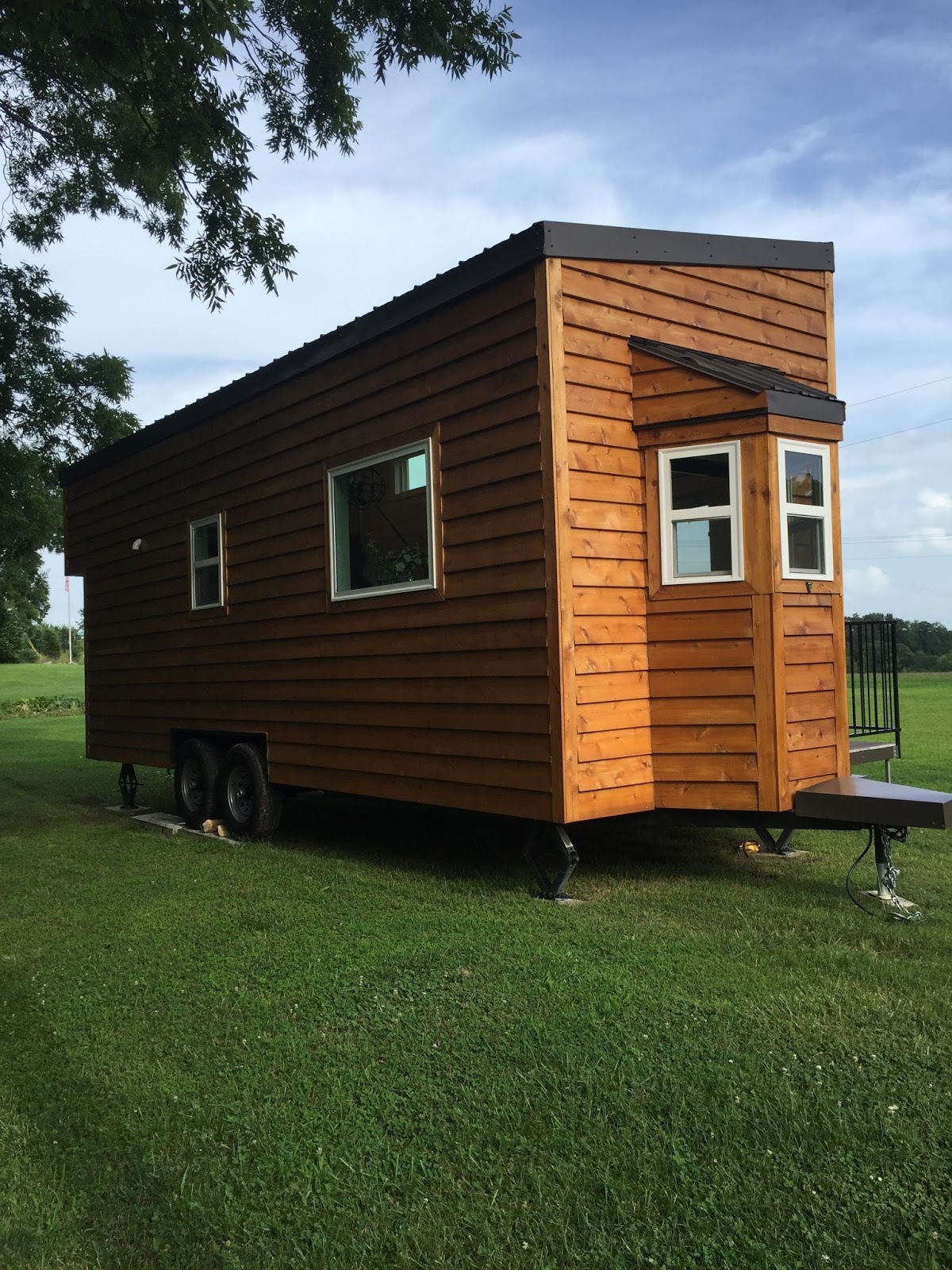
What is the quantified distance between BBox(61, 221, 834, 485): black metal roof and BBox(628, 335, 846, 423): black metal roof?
1.81 ft

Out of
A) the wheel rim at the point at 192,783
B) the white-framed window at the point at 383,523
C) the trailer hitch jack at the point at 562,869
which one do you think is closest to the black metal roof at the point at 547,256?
the white-framed window at the point at 383,523

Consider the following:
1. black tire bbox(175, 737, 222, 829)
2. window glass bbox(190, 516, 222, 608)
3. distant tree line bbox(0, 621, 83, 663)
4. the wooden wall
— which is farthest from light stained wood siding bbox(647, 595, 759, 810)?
distant tree line bbox(0, 621, 83, 663)

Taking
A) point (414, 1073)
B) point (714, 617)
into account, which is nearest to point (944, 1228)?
point (414, 1073)

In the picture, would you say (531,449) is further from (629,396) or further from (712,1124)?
(712,1124)

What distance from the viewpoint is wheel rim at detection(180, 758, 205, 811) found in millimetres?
9047

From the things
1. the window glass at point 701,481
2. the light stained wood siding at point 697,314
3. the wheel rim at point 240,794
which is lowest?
the wheel rim at point 240,794

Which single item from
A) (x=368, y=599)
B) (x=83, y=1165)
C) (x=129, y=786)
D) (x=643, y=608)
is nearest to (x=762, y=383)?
(x=643, y=608)

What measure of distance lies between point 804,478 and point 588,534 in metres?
1.31

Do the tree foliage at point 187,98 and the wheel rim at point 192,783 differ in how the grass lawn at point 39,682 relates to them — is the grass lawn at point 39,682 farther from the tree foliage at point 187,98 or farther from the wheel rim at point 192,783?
the wheel rim at point 192,783

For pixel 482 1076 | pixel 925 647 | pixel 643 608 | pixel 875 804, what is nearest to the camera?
pixel 482 1076

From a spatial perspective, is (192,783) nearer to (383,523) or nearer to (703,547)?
(383,523)

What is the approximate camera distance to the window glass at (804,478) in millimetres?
5543

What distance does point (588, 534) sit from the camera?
5.49 m

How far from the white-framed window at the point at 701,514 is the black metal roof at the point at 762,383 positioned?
32 cm
